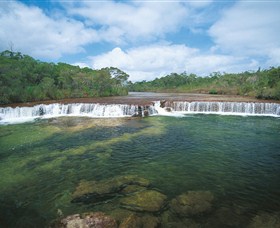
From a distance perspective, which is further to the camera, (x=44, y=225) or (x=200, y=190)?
(x=200, y=190)

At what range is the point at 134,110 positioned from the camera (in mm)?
18766

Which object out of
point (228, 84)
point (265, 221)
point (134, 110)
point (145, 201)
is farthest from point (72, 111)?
point (228, 84)

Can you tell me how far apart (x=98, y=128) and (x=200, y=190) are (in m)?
8.78

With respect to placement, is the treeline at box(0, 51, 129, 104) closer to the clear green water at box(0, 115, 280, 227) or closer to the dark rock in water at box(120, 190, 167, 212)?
the clear green water at box(0, 115, 280, 227)

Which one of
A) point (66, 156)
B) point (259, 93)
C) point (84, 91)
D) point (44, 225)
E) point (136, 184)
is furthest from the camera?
point (84, 91)

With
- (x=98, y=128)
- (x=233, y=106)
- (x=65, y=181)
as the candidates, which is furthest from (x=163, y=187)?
(x=233, y=106)

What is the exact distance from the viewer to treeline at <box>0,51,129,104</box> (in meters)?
23.6

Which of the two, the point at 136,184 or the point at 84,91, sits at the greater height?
the point at 84,91

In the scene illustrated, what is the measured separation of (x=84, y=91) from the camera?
108 ft

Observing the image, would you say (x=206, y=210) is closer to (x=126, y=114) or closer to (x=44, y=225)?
(x=44, y=225)

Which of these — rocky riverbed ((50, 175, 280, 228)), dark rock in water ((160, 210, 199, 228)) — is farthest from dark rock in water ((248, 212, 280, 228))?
dark rock in water ((160, 210, 199, 228))

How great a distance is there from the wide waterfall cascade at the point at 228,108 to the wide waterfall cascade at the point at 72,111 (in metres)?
2.98

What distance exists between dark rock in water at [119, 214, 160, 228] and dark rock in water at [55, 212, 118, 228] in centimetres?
22

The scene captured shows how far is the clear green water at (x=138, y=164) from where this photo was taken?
17.5 ft
